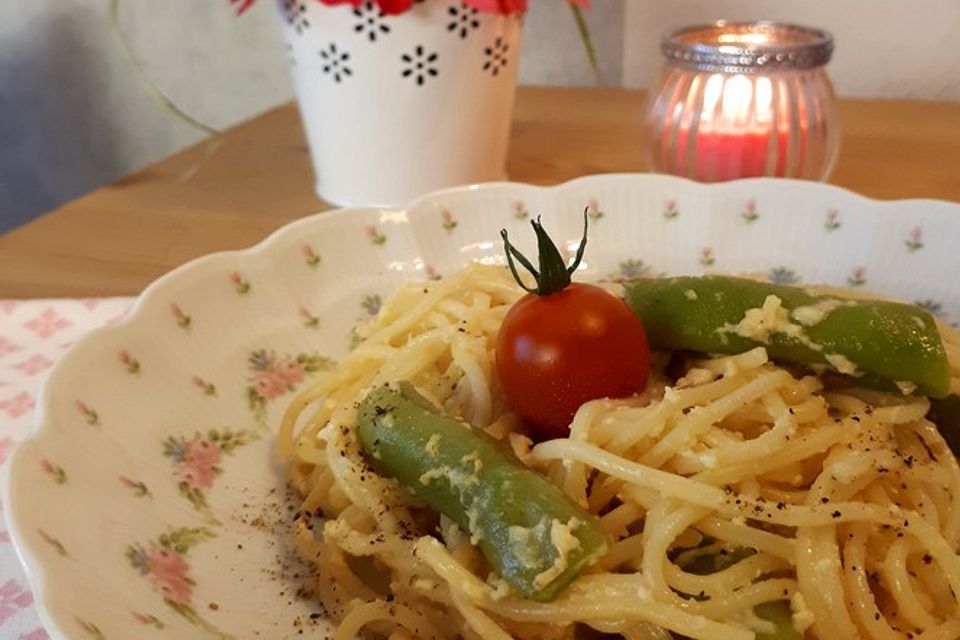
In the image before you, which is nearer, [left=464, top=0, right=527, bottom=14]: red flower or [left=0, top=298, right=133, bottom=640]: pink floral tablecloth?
[left=0, top=298, right=133, bottom=640]: pink floral tablecloth

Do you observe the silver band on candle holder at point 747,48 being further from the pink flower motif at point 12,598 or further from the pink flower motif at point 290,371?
the pink flower motif at point 12,598

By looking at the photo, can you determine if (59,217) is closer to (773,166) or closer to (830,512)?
(773,166)

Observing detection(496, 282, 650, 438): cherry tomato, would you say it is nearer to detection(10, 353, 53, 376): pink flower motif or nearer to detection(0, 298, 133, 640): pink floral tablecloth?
detection(0, 298, 133, 640): pink floral tablecloth

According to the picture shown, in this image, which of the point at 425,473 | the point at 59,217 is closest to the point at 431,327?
the point at 425,473

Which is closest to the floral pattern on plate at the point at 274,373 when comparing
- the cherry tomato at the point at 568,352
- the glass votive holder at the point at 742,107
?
the cherry tomato at the point at 568,352

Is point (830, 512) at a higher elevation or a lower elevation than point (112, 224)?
higher

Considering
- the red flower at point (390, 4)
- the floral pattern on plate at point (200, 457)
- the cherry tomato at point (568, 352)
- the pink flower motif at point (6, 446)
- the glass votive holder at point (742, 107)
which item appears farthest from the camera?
the glass votive holder at point (742, 107)

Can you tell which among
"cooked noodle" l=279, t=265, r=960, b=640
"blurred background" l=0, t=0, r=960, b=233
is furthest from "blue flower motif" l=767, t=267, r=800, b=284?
"blurred background" l=0, t=0, r=960, b=233
